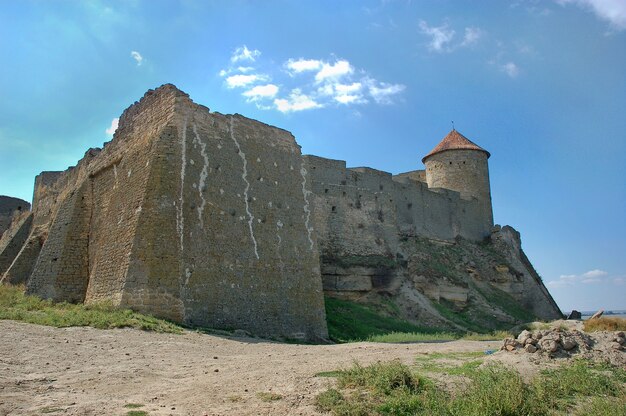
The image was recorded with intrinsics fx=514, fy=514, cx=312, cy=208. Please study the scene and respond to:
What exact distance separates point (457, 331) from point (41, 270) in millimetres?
16127

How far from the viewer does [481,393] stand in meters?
6.34

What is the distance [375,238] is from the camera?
24391 mm

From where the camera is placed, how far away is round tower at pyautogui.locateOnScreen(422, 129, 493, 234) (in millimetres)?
35812

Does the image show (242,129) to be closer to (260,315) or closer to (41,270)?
(260,315)

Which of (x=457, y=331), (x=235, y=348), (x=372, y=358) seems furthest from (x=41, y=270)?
(x=457, y=331)

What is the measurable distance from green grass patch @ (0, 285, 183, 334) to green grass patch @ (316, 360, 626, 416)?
6.32 metres

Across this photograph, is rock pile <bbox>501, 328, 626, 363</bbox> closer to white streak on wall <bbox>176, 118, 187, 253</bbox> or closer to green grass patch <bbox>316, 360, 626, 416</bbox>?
green grass patch <bbox>316, 360, 626, 416</bbox>

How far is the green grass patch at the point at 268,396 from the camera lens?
654 centimetres

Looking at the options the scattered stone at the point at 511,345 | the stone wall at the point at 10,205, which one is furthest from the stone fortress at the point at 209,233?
the stone wall at the point at 10,205

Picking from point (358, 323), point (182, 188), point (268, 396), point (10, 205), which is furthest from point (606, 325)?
point (10, 205)

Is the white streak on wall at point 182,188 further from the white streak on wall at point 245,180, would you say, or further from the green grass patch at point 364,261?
the green grass patch at point 364,261

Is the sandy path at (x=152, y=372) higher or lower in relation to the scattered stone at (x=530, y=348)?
lower

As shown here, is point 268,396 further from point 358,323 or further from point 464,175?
point 464,175

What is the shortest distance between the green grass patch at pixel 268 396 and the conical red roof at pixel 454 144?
31.9 meters
